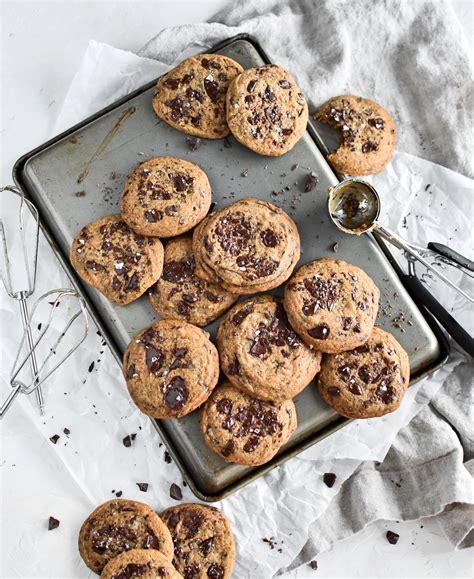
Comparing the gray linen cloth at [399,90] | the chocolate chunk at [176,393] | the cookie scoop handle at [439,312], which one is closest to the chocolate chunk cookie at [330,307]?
the cookie scoop handle at [439,312]

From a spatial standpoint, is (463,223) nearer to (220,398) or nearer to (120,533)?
(220,398)

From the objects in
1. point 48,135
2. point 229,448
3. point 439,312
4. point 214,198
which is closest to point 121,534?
point 229,448

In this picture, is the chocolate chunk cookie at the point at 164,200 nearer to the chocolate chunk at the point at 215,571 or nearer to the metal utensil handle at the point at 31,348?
the metal utensil handle at the point at 31,348

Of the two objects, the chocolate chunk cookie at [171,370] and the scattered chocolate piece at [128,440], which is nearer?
the chocolate chunk cookie at [171,370]

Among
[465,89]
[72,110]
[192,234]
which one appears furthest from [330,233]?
[72,110]

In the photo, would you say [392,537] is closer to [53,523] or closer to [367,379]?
[367,379]

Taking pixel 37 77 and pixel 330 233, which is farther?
pixel 37 77
